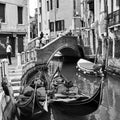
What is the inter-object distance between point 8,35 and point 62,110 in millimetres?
5923

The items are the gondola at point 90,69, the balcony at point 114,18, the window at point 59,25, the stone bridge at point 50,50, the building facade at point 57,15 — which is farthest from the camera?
the window at point 59,25

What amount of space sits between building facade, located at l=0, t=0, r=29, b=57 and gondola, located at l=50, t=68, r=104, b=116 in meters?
5.47

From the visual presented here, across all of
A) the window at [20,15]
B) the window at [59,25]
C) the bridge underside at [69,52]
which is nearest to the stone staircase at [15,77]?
the window at [20,15]

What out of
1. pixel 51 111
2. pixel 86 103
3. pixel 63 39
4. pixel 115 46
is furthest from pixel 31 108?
pixel 63 39

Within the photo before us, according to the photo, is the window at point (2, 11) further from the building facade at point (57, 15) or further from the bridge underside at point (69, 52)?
the building facade at point (57, 15)

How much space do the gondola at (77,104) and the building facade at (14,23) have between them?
18.0 feet

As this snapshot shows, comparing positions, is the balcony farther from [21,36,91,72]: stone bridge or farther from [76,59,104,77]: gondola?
[21,36,91,72]: stone bridge

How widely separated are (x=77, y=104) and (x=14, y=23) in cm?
626

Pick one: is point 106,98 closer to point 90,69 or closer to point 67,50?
point 90,69

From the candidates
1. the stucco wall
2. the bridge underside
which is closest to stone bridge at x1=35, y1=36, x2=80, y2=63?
the bridge underside

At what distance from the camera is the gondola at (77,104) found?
196 inches

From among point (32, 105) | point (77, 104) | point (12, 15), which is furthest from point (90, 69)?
point (32, 105)

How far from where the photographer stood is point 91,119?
5.15 meters

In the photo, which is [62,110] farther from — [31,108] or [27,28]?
[27,28]
